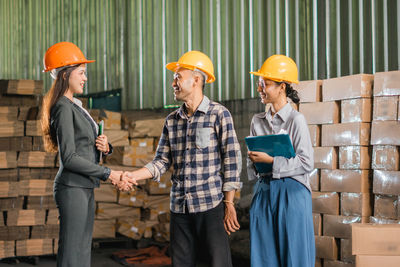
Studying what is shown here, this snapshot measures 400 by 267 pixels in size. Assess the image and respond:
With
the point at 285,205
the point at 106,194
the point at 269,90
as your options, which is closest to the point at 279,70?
the point at 269,90

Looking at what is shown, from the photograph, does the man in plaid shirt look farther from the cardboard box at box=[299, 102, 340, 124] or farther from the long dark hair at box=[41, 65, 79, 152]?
the cardboard box at box=[299, 102, 340, 124]

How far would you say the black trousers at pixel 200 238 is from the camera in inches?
132

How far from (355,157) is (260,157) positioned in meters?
1.69

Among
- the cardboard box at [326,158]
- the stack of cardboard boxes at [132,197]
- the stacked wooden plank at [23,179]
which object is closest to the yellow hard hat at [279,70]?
the cardboard box at [326,158]

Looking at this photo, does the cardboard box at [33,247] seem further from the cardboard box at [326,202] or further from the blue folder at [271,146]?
the blue folder at [271,146]

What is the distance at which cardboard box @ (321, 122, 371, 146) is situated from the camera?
4699mm

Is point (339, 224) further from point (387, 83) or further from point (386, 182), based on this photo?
point (387, 83)

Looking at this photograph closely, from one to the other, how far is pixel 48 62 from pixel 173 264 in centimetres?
167

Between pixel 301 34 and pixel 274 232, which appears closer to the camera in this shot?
pixel 274 232

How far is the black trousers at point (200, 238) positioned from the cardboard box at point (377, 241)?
3.30 feet

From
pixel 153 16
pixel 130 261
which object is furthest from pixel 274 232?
pixel 153 16

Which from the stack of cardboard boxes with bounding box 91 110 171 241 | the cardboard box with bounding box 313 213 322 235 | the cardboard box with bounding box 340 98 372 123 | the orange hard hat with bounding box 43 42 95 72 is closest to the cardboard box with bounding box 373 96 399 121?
the cardboard box with bounding box 340 98 372 123

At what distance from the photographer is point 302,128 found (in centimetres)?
337

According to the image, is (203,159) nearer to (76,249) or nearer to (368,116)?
(76,249)
